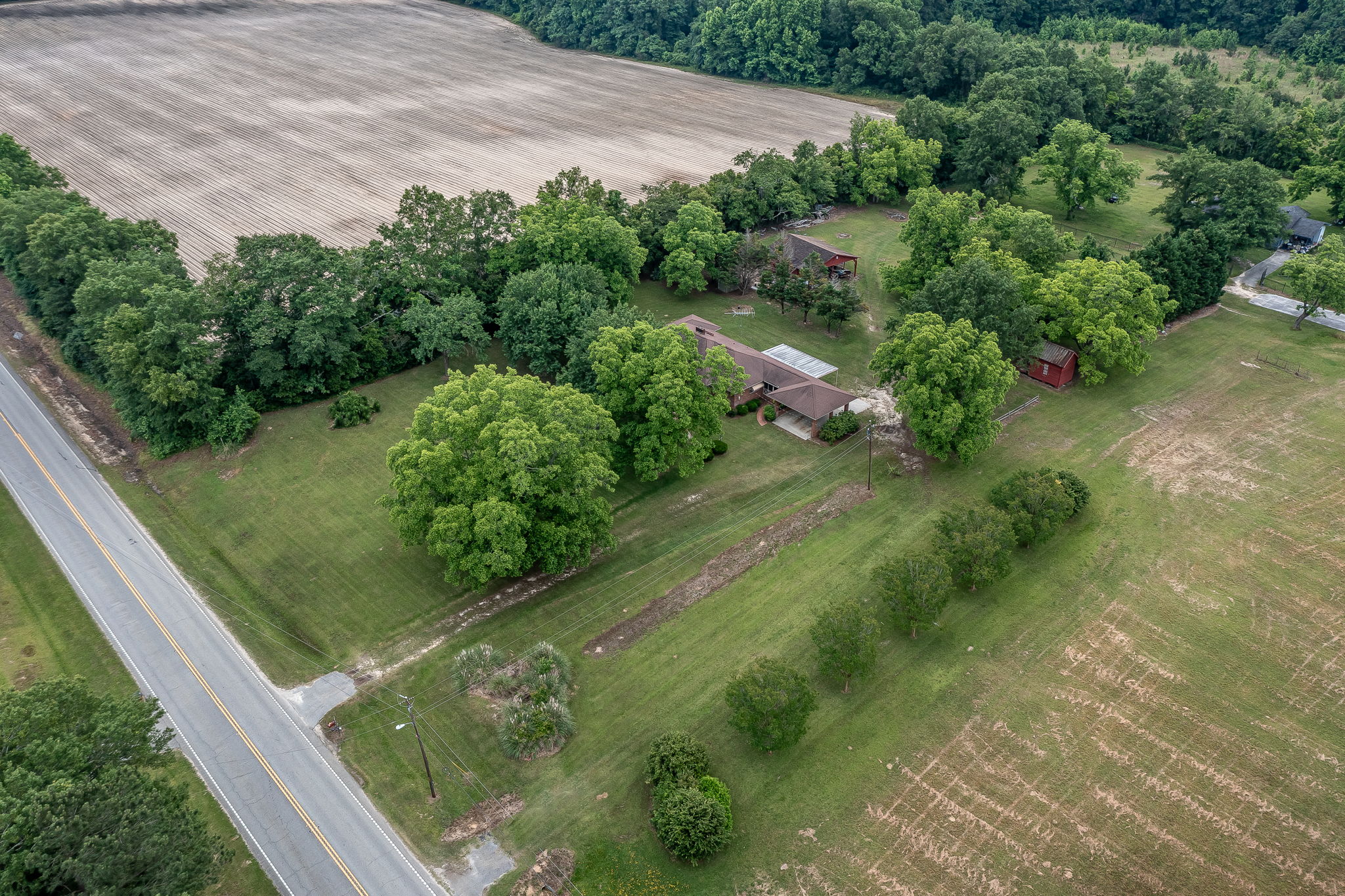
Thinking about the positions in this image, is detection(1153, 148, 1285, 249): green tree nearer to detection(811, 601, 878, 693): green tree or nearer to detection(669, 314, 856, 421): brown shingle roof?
detection(669, 314, 856, 421): brown shingle roof

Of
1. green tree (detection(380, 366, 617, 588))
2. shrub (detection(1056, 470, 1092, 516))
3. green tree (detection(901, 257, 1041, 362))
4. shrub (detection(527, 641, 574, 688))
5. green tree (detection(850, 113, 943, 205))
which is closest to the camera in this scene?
shrub (detection(527, 641, 574, 688))

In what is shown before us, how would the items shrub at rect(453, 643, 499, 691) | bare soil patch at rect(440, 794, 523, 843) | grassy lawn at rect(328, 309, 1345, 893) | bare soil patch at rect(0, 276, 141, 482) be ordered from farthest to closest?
bare soil patch at rect(0, 276, 141, 482)
shrub at rect(453, 643, 499, 691)
bare soil patch at rect(440, 794, 523, 843)
grassy lawn at rect(328, 309, 1345, 893)

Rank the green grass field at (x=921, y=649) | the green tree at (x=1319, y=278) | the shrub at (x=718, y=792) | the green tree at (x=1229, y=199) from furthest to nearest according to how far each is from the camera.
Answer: the green tree at (x=1229, y=199), the green tree at (x=1319, y=278), the shrub at (x=718, y=792), the green grass field at (x=921, y=649)

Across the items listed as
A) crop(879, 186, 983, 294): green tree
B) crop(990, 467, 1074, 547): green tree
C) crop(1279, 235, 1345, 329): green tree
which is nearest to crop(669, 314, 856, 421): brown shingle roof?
crop(990, 467, 1074, 547): green tree

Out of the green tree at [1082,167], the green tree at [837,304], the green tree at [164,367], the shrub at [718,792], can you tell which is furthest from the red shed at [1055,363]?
the green tree at [164,367]

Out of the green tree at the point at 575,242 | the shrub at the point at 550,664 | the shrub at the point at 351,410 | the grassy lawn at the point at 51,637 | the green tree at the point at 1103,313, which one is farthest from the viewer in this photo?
the green tree at the point at 575,242

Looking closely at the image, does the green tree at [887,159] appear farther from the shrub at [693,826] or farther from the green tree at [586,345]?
the shrub at [693,826]
